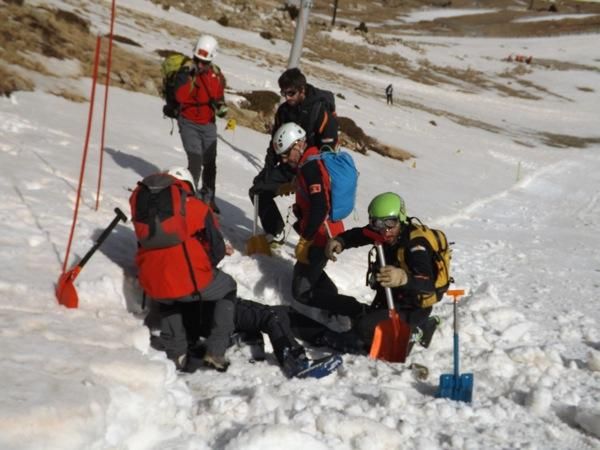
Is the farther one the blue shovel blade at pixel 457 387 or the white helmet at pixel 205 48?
the white helmet at pixel 205 48

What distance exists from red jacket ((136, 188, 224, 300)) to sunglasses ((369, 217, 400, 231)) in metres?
1.39

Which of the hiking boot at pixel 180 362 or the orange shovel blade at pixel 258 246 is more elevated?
the orange shovel blade at pixel 258 246

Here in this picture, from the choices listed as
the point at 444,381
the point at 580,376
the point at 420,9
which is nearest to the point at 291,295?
the point at 444,381

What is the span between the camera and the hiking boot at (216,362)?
4.55m

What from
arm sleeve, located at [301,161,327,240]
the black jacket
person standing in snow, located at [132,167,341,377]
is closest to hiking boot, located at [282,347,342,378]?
person standing in snow, located at [132,167,341,377]

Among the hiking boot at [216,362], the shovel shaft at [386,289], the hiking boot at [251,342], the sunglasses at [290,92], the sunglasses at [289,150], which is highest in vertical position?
the sunglasses at [290,92]

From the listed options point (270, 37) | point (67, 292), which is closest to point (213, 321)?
point (67, 292)

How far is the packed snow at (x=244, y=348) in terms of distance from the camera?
3.36 meters

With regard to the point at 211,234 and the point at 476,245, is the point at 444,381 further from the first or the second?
the point at 476,245

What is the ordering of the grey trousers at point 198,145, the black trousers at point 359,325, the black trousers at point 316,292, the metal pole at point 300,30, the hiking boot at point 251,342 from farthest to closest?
1. the metal pole at point 300,30
2. the grey trousers at point 198,145
3. the black trousers at point 316,292
4. the black trousers at point 359,325
5. the hiking boot at point 251,342

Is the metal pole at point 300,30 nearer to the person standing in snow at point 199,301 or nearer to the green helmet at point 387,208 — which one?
the green helmet at point 387,208

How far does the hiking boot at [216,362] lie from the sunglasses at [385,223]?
163cm

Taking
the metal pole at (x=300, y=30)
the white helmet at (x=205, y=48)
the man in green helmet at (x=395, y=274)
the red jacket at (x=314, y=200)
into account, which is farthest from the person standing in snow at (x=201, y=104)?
the metal pole at (x=300, y=30)

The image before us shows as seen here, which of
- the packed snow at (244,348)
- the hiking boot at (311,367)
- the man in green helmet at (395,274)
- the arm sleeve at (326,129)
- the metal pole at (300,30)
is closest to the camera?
the packed snow at (244,348)
